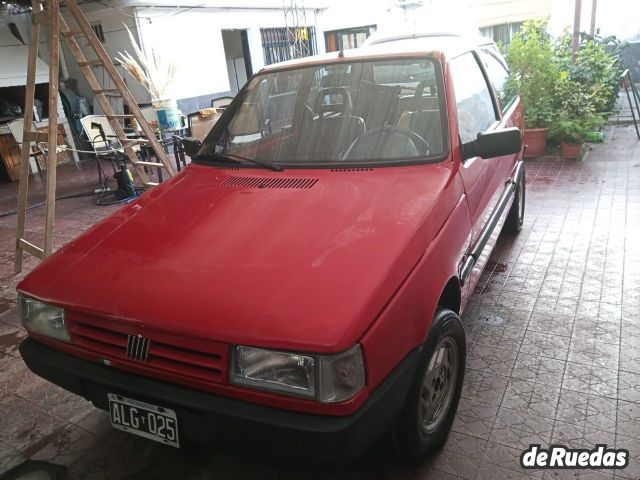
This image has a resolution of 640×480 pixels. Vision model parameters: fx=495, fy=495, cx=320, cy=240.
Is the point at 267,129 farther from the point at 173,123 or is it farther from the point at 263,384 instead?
the point at 173,123

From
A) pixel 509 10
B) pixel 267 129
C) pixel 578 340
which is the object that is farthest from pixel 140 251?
pixel 509 10

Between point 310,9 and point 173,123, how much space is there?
26.8 feet

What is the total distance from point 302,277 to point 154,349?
59 centimetres

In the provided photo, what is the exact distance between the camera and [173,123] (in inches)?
303

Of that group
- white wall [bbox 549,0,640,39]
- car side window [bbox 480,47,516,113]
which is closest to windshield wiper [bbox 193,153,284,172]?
car side window [bbox 480,47,516,113]

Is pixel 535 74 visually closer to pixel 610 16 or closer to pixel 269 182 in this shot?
pixel 269 182

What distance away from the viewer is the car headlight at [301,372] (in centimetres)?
154

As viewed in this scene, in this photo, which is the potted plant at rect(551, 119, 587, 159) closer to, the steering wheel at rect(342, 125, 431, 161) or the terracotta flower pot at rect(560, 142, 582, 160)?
the terracotta flower pot at rect(560, 142, 582, 160)

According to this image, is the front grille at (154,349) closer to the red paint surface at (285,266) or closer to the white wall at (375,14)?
the red paint surface at (285,266)

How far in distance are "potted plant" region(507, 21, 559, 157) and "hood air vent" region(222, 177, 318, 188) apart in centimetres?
540

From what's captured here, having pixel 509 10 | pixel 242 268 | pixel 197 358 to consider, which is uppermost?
pixel 509 10

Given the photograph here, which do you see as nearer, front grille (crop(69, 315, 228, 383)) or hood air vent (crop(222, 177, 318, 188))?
front grille (crop(69, 315, 228, 383))

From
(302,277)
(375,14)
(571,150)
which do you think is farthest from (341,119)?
(375,14)

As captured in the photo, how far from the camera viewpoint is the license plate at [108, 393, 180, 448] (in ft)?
5.78
